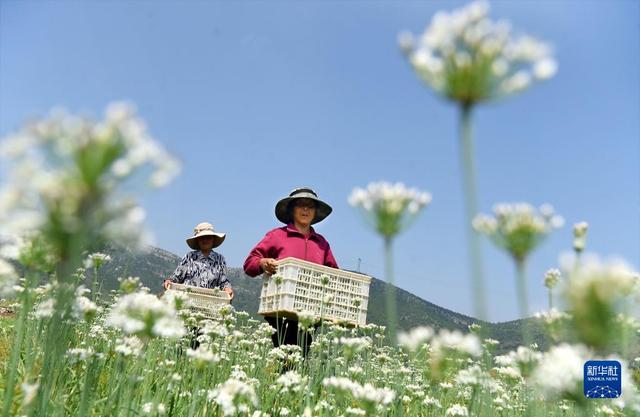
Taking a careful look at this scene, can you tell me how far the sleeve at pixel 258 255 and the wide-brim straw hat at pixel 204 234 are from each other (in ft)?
3.13

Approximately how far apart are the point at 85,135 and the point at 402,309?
124531mm

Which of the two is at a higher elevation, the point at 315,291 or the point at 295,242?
the point at 295,242

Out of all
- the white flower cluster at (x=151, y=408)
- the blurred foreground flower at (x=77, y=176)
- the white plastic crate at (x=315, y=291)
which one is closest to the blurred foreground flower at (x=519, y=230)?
the blurred foreground flower at (x=77, y=176)

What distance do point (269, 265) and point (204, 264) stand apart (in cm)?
162

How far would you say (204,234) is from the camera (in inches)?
301

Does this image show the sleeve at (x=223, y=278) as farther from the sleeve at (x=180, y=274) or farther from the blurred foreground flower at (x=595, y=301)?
the blurred foreground flower at (x=595, y=301)

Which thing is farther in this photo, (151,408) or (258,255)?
(258,255)

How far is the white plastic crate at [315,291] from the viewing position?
6.00 meters

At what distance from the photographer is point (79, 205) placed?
1180 mm

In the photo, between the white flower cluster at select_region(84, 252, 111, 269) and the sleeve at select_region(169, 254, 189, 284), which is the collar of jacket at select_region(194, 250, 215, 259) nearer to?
the sleeve at select_region(169, 254, 189, 284)

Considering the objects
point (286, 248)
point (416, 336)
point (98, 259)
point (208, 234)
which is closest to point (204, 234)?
point (208, 234)

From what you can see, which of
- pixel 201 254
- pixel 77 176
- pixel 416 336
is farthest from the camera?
pixel 201 254

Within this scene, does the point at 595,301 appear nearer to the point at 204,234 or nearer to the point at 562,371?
the point at 562,371

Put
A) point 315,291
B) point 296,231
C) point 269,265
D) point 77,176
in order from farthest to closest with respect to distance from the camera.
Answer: point 296,231
point 269,265
point 315,291
point 77,176
